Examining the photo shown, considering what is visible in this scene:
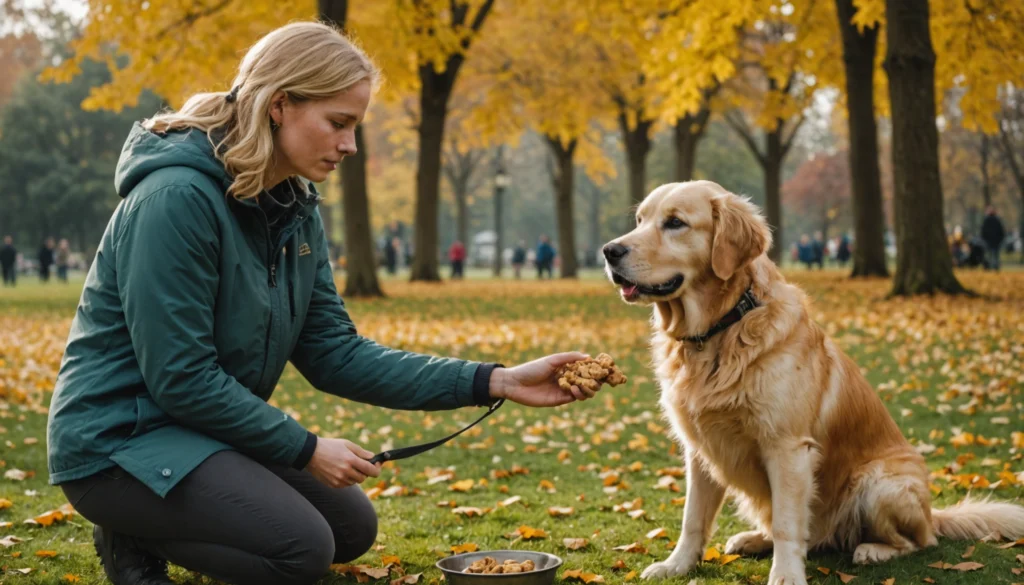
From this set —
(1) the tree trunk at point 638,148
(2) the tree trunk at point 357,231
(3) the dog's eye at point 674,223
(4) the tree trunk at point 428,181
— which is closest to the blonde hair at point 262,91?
(3) the dog's eye at point 674,223

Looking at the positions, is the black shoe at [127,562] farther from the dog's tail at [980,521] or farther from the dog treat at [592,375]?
Answer: the dog's tail at [980,521]

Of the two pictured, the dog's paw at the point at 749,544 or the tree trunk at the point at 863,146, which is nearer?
the dog's paw at the point at 749,544

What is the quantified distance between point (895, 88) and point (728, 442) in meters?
10.6

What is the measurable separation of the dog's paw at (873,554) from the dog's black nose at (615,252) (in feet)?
5.36

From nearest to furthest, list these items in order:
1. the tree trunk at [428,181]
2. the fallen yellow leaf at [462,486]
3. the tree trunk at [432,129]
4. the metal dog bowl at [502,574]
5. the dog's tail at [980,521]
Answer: the metal dog bowl at [502,574] → the dog's tail at [980,521] → the fallen yellow leaf at [462,486] → the tree trunk at [432,129] → the tree trunk at [428,181]

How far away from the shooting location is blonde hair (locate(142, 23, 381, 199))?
11.6ft

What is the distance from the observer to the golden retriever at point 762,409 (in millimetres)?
4027

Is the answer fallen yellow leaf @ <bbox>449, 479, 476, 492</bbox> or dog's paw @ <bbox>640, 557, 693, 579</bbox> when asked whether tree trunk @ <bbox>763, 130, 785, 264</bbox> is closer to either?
fallen yellow leaf @ <bbox>449, 479, 476, 492</bbox>

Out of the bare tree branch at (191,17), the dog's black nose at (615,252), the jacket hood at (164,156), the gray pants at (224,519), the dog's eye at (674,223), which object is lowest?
the gray pants at (224,519)

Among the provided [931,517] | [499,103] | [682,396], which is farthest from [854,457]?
[499,103]

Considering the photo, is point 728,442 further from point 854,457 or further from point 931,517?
point 931,517

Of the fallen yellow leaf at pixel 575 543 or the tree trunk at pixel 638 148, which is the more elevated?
the tree trunk at pixel 638 148

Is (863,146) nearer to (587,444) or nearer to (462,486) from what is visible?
(587,444)

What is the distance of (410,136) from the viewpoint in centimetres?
3712
